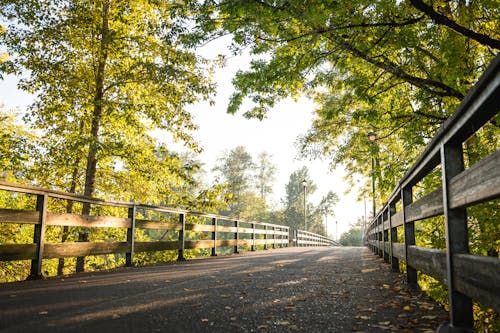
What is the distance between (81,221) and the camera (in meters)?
6.20

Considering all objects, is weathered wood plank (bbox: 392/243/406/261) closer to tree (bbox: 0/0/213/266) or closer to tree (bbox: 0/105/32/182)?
tree (bbox: 0/0/213/266)

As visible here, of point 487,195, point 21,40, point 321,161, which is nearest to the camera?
point 487,195

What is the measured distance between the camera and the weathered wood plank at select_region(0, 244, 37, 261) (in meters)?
4.83

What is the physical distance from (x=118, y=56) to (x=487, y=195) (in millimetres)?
12961

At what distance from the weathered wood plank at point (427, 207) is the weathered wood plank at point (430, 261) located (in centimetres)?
31

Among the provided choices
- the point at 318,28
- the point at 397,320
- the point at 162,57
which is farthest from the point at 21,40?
the point at 397,320

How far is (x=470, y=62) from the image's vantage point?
6.91m

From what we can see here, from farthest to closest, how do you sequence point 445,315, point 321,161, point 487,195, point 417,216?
point 321,161 → point 417,216 → point 445,315 → point 487,195

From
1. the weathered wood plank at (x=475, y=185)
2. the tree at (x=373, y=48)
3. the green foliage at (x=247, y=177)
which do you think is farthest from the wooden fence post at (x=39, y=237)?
the green foliage at (x=247, y=177)

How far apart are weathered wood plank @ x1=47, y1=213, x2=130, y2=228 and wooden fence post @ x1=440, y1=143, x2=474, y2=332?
17.4ft

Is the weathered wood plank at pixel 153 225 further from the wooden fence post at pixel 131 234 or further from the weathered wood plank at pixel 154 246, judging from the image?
the weathered wood plank at pixel 154 246

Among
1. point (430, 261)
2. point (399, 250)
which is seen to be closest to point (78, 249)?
point (399, 250)

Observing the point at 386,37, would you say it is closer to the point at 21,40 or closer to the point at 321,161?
the point at 321,161

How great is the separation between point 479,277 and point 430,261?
1217 mm
